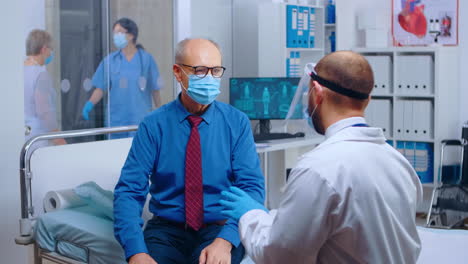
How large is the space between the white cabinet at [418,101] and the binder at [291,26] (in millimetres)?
778

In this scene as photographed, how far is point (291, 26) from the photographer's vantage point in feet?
19.5

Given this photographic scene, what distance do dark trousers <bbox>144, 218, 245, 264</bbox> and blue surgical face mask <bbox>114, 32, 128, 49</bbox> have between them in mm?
2615

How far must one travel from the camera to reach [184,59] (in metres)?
2.69

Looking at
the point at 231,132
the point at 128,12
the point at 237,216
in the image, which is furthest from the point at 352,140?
the point at 128,12

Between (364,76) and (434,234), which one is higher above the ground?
(364,76)

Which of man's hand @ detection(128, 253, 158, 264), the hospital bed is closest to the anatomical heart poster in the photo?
the hospital bed

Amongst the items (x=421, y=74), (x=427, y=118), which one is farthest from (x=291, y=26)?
(x=427, y=118)

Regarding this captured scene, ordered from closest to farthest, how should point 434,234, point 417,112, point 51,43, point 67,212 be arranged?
point 67,212
point 434,234
point 51,43
point 417,112

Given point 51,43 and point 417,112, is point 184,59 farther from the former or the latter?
point 417,112

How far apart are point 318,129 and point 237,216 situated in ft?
1.17

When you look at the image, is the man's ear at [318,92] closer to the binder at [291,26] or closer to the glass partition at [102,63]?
the glass partition at [102,63]

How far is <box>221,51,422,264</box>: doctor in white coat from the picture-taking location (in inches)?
66.6

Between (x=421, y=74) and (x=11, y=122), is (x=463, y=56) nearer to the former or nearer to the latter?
(x=421, y=74)

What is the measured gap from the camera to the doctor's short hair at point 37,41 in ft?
14.1
